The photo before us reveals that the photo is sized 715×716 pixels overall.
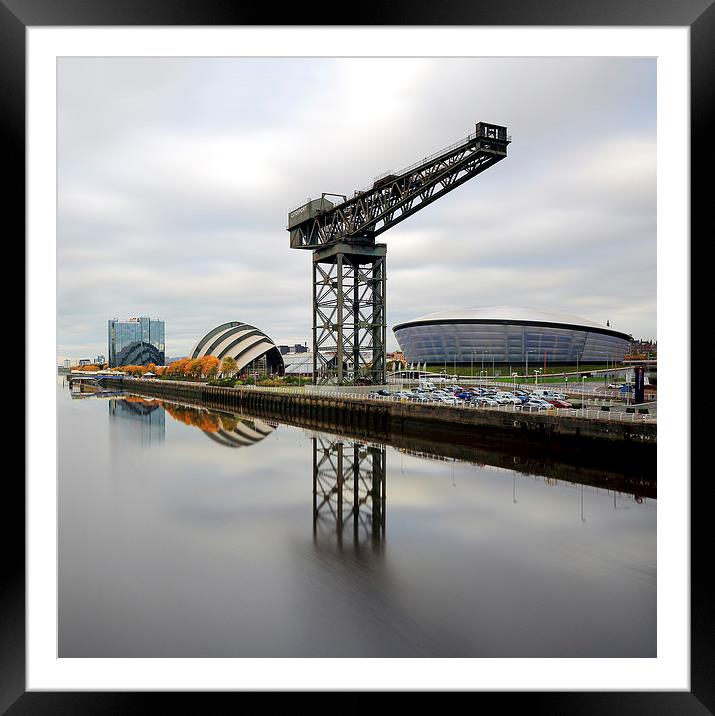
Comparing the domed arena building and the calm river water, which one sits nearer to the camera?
the calm river water

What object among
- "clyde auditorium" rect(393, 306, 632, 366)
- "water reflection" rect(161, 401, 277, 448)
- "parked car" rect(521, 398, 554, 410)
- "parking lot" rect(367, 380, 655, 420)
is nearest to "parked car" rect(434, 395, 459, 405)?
"parking lot" rect(367, 380, 655, 420)

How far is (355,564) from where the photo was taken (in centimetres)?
648

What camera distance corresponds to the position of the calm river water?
4602 mm

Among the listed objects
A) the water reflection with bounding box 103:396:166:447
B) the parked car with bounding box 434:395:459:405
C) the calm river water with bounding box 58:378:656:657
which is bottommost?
the water reflection with bounding box 103:396:166:447

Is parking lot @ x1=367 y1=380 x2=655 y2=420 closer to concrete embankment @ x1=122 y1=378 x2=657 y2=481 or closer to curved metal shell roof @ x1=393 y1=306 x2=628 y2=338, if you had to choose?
concrete embankment @ x1=122 y1=378 x2=657 y2=481

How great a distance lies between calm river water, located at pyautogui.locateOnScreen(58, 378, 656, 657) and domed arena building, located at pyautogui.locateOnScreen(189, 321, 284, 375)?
40.1m
